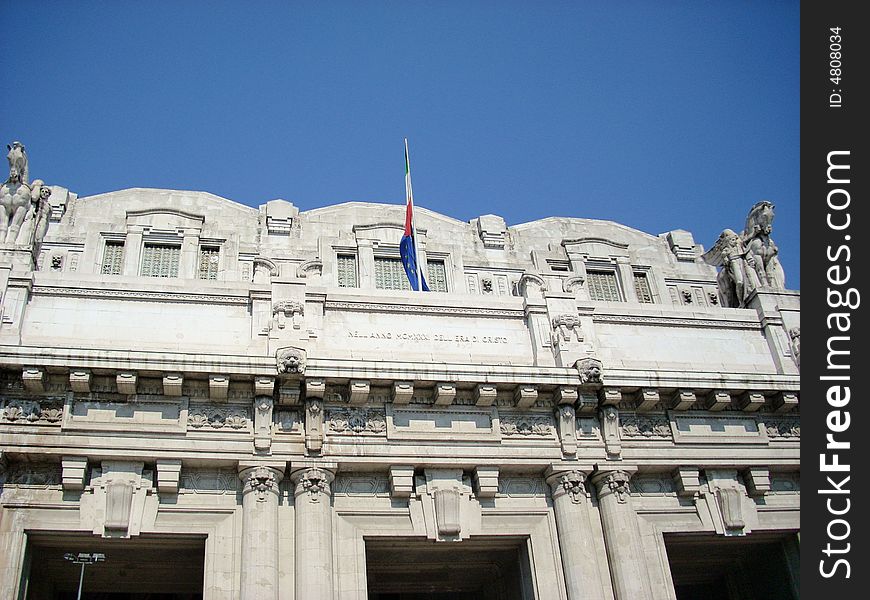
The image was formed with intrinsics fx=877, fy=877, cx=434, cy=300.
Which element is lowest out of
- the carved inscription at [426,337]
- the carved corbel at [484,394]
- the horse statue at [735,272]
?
the carved corbel at [484,394]

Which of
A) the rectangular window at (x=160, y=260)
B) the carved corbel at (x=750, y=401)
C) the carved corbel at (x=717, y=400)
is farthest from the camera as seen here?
the rectangular window at (x=160, y=260)

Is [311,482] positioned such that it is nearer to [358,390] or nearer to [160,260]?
[358,390]

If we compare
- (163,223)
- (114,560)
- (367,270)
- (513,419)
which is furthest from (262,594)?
(163,223)

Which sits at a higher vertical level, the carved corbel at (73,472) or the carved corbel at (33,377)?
the carved corbel at (33,377)

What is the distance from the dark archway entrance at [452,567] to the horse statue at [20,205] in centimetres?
1116

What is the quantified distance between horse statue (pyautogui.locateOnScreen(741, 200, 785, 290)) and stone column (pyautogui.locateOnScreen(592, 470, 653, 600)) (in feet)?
29.0

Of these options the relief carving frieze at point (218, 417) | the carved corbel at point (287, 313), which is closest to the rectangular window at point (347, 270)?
the carved corbel at point (287, 313)

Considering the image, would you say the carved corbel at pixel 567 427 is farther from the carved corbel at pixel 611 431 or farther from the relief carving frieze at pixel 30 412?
the relief carving frieze at pixel 30 412

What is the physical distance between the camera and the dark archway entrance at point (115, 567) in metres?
17.7

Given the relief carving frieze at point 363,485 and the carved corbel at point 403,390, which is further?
the carved corbel at point 403,390

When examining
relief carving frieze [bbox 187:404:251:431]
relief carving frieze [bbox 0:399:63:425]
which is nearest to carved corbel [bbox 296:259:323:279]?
relief carving frieze [bbox 187:404:251:431]

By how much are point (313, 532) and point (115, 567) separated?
189 inches
